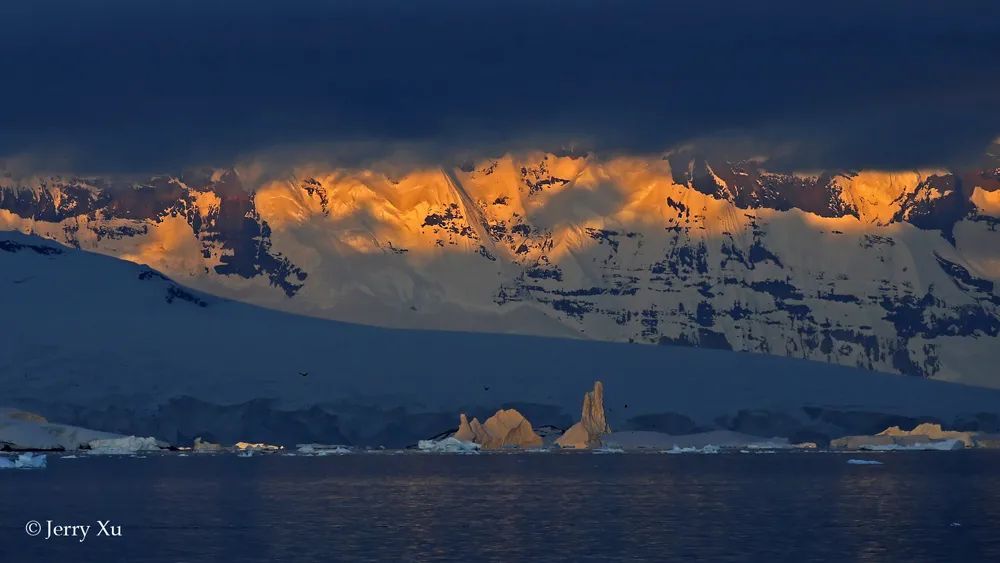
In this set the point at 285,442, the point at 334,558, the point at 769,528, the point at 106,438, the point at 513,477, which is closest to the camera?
the point at 334,558

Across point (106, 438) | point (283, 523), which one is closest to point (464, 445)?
point (106, 438)

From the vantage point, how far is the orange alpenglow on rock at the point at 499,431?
538 feet

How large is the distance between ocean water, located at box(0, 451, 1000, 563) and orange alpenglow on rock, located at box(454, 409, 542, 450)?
24.3m

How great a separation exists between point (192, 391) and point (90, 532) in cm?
A: 10115

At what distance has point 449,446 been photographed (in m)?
168

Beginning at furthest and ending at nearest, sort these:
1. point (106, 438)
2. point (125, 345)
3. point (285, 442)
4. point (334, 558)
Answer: point (125, 345) < point (285, 442) < point (106, 438) < point (334, 558)

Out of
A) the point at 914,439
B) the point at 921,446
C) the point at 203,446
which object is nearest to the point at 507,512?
the point at 203,446

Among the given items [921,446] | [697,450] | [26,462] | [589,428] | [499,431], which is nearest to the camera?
[26,462]

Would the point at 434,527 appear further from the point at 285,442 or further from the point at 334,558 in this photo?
the point at 285,442

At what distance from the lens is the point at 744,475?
122m

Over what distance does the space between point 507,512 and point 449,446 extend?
83.2 m

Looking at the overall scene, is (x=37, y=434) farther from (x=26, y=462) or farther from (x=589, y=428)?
(x=589, y=428)

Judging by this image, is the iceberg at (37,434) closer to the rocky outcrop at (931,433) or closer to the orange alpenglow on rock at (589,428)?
the orange alpenglow on rock at (589,428)

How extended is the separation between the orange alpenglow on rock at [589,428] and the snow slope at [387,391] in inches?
334
